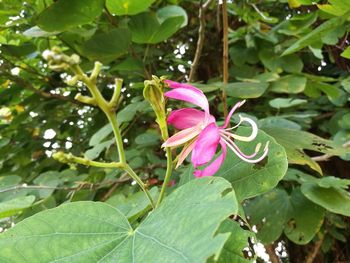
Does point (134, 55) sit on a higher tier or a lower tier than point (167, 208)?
lower

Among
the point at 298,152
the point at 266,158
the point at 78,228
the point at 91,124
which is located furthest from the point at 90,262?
the point at 91,124

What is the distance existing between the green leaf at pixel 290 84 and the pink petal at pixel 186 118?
83cm

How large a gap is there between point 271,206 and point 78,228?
769 millimetres

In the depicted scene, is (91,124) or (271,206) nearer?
(271,206)

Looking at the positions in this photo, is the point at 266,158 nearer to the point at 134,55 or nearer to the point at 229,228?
the point at 229,228

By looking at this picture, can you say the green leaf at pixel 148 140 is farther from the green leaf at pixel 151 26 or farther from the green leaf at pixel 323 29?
the green leaf at pixel 323 29

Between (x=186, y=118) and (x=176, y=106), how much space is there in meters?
0.76

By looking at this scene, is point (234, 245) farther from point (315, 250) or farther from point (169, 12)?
point (315, 250)

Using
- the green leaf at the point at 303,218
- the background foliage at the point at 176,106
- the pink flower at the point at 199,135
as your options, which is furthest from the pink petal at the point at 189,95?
the green leaf at the point at 303,218

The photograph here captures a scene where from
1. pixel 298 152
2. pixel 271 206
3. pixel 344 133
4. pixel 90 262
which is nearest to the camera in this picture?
pixel 90 262

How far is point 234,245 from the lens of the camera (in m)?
0.58

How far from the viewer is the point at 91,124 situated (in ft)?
5.88

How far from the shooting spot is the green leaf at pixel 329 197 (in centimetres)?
97

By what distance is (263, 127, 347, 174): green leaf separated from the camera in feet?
2.89
